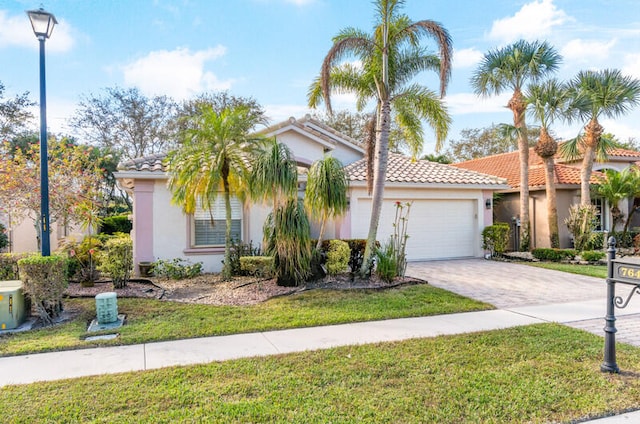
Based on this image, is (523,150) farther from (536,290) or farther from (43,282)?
(43,282)

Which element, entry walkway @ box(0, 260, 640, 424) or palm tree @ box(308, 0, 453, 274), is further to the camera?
palm tree @ box(308, 0, 453, 274)

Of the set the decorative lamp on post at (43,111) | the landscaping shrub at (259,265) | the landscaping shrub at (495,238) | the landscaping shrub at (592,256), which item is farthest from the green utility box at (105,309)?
the landscaping shrub at (592,256)

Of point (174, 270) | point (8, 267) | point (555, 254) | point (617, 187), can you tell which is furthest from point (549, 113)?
point (8, 267)

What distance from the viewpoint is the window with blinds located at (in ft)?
37.7

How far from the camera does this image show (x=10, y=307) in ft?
20.7

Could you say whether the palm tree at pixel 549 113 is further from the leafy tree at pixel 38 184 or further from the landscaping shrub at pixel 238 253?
the leafy tree at pixel 38 184

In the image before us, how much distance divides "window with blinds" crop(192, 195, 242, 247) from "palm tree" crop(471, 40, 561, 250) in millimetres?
11143

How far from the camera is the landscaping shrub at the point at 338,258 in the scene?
32.1 ft

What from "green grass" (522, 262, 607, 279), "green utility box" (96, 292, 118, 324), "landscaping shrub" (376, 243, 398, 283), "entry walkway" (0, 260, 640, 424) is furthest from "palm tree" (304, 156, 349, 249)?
"green grass" (522, 262, 607, 279)

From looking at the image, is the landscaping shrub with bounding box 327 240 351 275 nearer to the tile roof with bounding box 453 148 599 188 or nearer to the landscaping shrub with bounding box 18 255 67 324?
the landscaping shrub with bounding box 18 255 67 324

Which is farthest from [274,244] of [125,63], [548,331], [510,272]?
[125,63]

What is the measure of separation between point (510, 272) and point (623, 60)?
1114 cm

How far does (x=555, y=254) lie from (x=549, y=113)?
5.50 m

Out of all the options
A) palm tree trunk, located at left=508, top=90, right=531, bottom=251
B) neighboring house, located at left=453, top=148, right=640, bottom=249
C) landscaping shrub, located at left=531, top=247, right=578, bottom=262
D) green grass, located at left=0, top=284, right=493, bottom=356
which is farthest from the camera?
neighboring house, located at left=453, top=148, right=640, bottom=249
